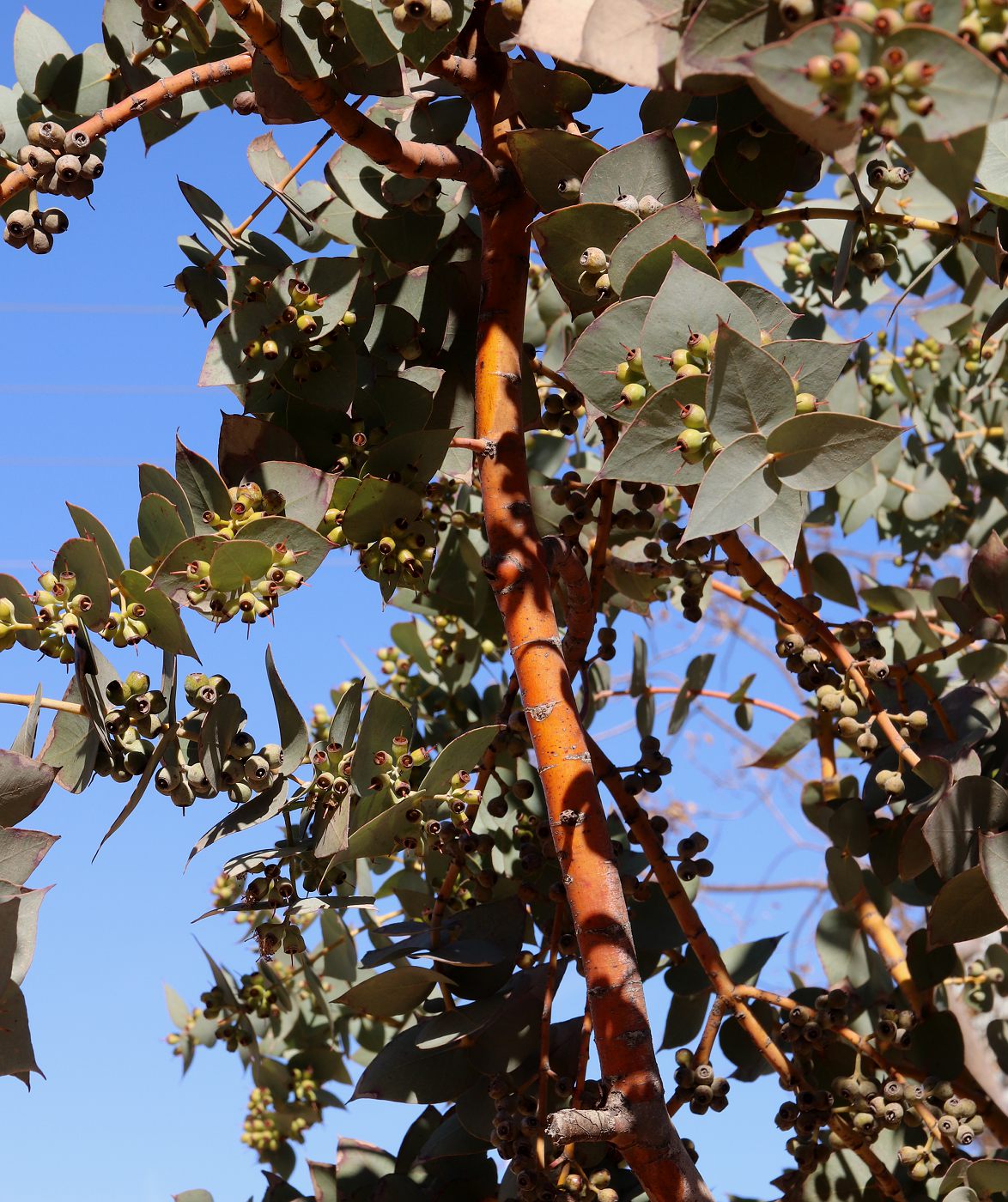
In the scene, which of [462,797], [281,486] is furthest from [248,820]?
[281,486]

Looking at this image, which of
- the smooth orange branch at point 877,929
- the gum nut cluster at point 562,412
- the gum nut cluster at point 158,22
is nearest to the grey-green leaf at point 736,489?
the gum nut cluster at point 562,412

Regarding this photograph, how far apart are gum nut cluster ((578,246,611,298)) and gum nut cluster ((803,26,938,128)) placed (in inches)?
13.5

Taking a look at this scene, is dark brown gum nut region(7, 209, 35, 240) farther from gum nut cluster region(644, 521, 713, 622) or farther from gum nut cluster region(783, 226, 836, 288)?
gum nut cluster region(783, 226, 836, 288)

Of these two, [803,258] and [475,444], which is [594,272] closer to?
[475,444]

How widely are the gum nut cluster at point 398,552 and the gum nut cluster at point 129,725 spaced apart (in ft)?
0.71

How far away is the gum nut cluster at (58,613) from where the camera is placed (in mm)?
960

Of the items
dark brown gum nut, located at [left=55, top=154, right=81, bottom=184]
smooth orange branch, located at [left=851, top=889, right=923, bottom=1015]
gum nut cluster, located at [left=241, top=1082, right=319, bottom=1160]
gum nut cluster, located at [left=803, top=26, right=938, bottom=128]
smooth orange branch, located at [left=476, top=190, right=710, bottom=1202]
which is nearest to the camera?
gum nut cluster, located at [left=803, top=26, right=938, bottom=128]

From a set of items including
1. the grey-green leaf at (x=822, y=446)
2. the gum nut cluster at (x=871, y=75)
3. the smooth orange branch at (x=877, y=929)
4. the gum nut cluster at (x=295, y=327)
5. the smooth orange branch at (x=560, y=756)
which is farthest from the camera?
the smooth orange branch at (x=877, y=929)

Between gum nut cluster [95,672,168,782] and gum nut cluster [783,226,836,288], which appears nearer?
gum nut cluster [95,672,168,782]

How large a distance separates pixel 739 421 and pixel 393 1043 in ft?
2.29

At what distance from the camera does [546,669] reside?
1039 mm

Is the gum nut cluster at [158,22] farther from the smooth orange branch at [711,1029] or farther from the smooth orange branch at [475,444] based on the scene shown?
the smooth orange branch at [711,1029]

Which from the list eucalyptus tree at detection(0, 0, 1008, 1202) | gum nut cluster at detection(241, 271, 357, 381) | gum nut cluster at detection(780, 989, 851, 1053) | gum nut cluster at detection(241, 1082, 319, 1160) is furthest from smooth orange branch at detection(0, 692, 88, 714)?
gum nut cluster at detection(241, 1082, 319, 1160)

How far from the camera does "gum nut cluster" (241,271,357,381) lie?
1113 millimetres
